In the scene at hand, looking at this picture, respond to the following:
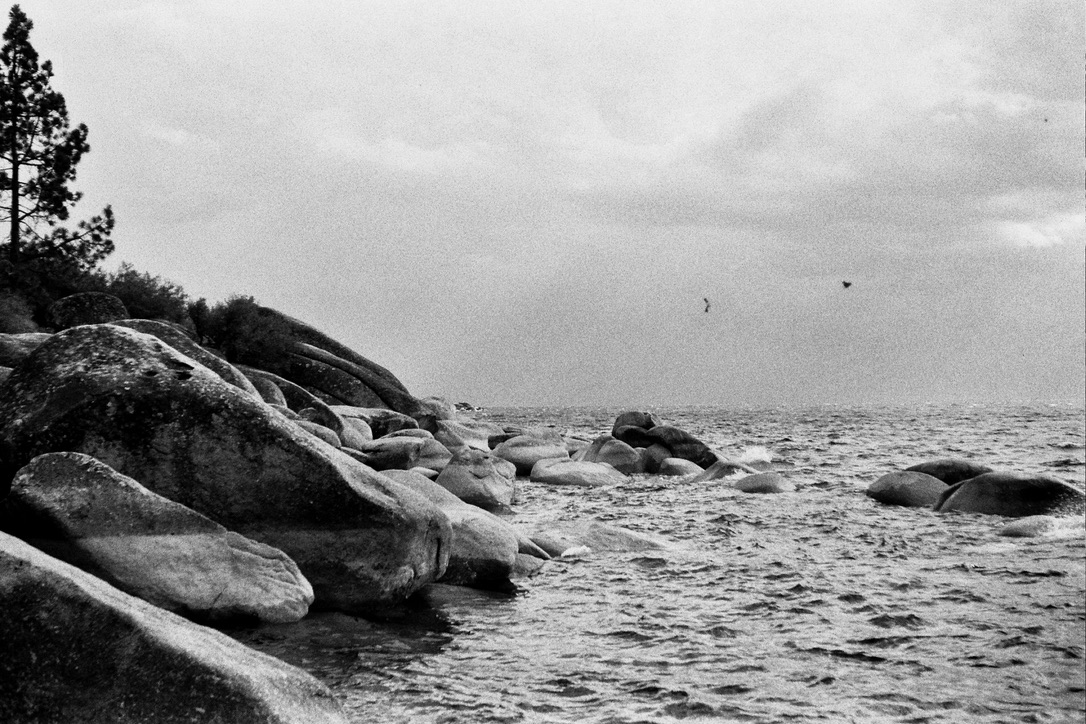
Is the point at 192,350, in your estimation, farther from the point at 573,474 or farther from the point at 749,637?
the point at 573,474

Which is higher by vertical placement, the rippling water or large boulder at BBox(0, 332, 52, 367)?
large boulder at BBox(0, 332, 52, 367)

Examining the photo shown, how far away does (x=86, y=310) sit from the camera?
31.2 m

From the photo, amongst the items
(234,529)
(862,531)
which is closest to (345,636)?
(234,529)

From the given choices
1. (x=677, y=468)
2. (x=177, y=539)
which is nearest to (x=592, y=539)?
(x=177, y=539)

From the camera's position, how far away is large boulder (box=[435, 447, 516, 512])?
20391 mm

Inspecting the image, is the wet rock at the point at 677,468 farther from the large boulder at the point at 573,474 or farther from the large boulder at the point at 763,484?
the large boulder at the point at 763,484

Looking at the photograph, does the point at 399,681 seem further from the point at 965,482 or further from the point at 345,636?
the point at 965,482

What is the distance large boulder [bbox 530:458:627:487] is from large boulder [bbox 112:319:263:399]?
40.7 feet

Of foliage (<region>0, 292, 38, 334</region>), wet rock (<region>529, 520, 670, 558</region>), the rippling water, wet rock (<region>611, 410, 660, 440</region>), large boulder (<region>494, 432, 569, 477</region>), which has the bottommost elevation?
the rippling water

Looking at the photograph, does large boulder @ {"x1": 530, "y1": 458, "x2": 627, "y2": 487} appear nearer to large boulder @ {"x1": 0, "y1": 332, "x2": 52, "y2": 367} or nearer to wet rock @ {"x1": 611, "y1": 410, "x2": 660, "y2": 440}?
wet rock @ {"x1": 611, "y1": 410, "x2": 660, "y2": 440}

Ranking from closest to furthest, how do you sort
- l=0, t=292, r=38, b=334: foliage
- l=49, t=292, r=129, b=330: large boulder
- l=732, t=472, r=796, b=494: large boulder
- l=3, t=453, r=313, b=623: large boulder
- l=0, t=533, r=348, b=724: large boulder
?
l=0, t=533, r=348, b=724: large boulder < l=3, t=453, r=313, b=623: large boulder < l=732, t=472, r=796, b=494: large boulder < l=0, t=292, r=38, b=334: foliage < l=49, t=292, r=129, b=330: large boulder

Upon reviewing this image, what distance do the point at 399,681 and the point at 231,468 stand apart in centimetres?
354

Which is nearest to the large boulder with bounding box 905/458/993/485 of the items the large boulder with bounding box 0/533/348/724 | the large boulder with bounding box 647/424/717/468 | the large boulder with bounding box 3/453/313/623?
the large boulder with bounding box 647/424/717/468

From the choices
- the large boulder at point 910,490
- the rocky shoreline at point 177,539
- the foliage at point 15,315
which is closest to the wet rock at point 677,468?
the large boulder at point 910,490
